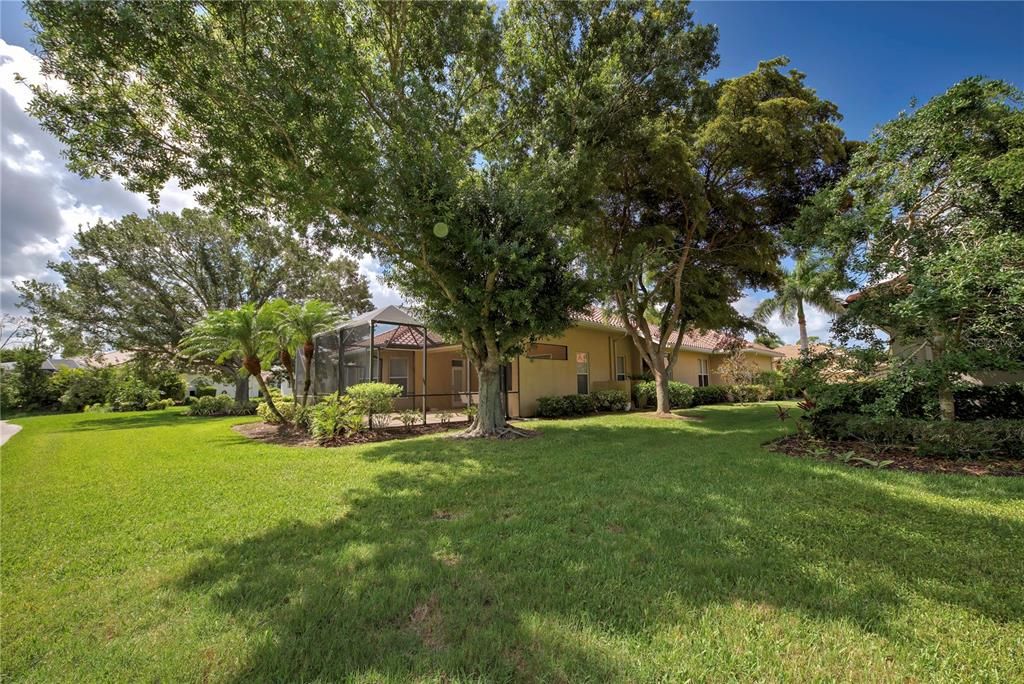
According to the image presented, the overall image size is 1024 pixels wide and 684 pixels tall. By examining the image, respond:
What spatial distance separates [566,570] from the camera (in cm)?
296

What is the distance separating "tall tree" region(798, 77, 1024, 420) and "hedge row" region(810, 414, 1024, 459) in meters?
0.67

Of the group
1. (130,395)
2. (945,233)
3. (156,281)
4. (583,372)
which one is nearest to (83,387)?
(130,395)

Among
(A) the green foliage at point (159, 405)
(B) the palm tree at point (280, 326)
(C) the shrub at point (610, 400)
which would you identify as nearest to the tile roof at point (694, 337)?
(C) the shrub at point (610, 400)

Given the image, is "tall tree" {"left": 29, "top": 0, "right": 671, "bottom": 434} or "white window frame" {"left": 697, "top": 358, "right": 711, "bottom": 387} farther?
"white window frame" {"left": 697, "top": 358, "right": 711, "bottom": 387}

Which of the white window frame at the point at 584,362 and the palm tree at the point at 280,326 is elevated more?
the palm tree at the point at 280,326

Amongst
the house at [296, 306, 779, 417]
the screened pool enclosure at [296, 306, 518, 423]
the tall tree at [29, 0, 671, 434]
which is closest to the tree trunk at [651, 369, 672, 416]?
the house at [296, 306, 779, 417]

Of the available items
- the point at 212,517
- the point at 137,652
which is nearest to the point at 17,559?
the point at 212,517

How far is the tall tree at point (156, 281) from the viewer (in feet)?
65.6

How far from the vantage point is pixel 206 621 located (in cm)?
246

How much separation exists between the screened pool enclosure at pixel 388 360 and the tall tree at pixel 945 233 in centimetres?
946

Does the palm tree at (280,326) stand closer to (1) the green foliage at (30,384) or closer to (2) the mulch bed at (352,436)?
(2) the mulch bed at (352,436)

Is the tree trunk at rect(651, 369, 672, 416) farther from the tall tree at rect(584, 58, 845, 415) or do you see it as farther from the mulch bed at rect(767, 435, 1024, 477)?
the mulch bed at rect(767, 435, 1024, 477)

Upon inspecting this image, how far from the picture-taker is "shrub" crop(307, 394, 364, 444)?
9.47 meters

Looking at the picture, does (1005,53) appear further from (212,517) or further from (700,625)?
(212,517)
